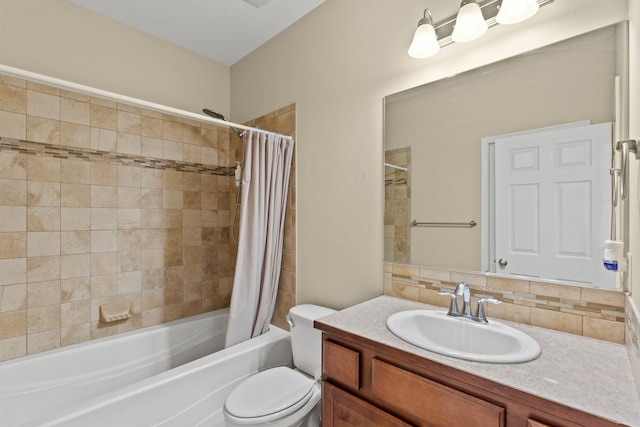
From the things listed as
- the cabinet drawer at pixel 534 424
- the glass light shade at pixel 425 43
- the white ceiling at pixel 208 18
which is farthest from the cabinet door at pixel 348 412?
the white ceiling at pixel 208 18

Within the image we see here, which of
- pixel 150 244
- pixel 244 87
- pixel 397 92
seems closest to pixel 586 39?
pixel 397 92

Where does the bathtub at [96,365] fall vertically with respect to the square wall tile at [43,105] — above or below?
below

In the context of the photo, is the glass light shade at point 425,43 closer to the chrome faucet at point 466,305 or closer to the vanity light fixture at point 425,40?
the vanity light fixture at point 425,40

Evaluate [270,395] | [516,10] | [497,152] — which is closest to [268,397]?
[270,395]

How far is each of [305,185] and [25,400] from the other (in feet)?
6.46

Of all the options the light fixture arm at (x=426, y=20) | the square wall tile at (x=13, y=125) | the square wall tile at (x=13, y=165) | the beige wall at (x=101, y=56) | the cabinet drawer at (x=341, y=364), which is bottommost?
the cabinet drawer at (x=341, y=364)

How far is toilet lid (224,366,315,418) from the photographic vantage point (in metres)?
1.35

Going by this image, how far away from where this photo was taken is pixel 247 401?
1403mm

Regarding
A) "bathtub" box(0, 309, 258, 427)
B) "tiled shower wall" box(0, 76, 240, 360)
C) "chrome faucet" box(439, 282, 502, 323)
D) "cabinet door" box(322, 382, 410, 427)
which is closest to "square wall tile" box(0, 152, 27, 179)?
"tiled shower wall" box(0, 76, 240, 360)

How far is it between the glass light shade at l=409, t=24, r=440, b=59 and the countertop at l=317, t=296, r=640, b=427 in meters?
1.20

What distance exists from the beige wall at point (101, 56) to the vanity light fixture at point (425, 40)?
189 cm

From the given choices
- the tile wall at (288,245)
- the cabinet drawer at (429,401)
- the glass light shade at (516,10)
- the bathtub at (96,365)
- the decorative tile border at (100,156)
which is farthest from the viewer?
the tile wall at (288,245)

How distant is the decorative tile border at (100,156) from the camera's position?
179cm

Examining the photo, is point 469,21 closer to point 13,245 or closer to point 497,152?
point 497,152
